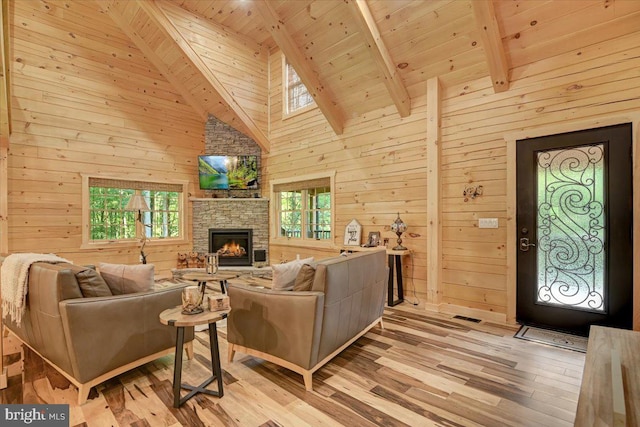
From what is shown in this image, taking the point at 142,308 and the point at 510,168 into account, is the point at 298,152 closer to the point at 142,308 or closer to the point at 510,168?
A: the point at 510,168

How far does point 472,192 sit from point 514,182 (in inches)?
18.3

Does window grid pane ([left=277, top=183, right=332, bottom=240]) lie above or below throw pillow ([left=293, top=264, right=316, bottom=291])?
above

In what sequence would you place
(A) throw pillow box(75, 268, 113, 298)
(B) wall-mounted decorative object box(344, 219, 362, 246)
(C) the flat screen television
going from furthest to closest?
(C) the flat screen television, (B) wall-mounted decorative object box(344, 219, 362, 246), (A) throw pillow box(75, 268, 113, 298)

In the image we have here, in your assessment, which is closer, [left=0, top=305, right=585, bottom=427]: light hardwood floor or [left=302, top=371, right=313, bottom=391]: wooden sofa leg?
[left=0, top=305, right=585, bottom=427]: light hardwood floor

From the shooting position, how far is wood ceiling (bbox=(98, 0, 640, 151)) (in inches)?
123

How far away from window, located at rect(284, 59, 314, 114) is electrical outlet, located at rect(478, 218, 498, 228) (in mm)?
3863

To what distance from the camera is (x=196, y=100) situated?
665cm

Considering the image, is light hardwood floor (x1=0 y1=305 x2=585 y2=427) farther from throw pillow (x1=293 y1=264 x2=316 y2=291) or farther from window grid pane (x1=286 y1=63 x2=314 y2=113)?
window grid pane (x1=286 y1=63 x2=314 y2=113)

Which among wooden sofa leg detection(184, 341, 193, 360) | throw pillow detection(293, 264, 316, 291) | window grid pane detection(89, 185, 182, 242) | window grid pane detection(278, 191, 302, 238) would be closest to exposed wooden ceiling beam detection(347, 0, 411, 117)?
window grid pane detection(278, 191, 302, 238)

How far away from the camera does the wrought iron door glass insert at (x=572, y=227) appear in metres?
3.07

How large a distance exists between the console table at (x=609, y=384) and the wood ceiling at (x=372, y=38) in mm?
2975

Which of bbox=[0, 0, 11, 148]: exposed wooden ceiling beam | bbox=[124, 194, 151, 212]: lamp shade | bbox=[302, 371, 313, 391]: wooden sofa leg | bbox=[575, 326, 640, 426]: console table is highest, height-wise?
bbox=[0, 0, 11, 148]: exposed wooden ceiling beam

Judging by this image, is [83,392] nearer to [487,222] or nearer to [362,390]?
[362,390]

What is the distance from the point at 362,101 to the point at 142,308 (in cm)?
403
